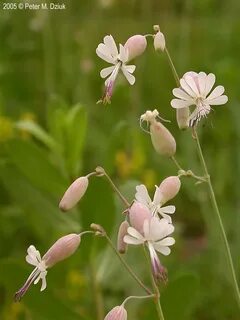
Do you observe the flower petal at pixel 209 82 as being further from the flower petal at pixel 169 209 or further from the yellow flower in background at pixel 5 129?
the yellow flower in background at pixel 5 129

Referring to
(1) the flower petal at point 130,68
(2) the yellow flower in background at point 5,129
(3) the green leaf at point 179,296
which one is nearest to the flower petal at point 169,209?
(1) the flower petal at point 130,68

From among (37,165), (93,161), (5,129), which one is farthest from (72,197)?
(93,161)

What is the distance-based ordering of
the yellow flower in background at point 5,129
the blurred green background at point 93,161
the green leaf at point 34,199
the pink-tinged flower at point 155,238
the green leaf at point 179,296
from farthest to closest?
the yellow flower in background at point 5,129
the green leaf at point 34,199
the blurred green background at point 93,161
the green leaf at point 179,296
the pink-tinged flower at point 155,238

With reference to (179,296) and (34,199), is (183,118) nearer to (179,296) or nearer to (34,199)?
(179,296)

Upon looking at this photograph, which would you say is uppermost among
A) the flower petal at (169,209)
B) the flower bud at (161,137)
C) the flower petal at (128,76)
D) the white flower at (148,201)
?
the flower petal at (128,76)

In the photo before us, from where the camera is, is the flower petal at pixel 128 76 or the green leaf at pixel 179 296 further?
the green leaf at pixel 179 296

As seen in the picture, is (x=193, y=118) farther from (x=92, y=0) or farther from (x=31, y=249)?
(x=92, y=0)

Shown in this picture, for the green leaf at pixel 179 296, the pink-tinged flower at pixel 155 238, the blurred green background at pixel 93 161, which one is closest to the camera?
the pink-tinged flower at pixel 155 238

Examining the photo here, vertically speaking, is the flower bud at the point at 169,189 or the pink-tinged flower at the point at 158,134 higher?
the pink-tinged flower at the point at 158,134
